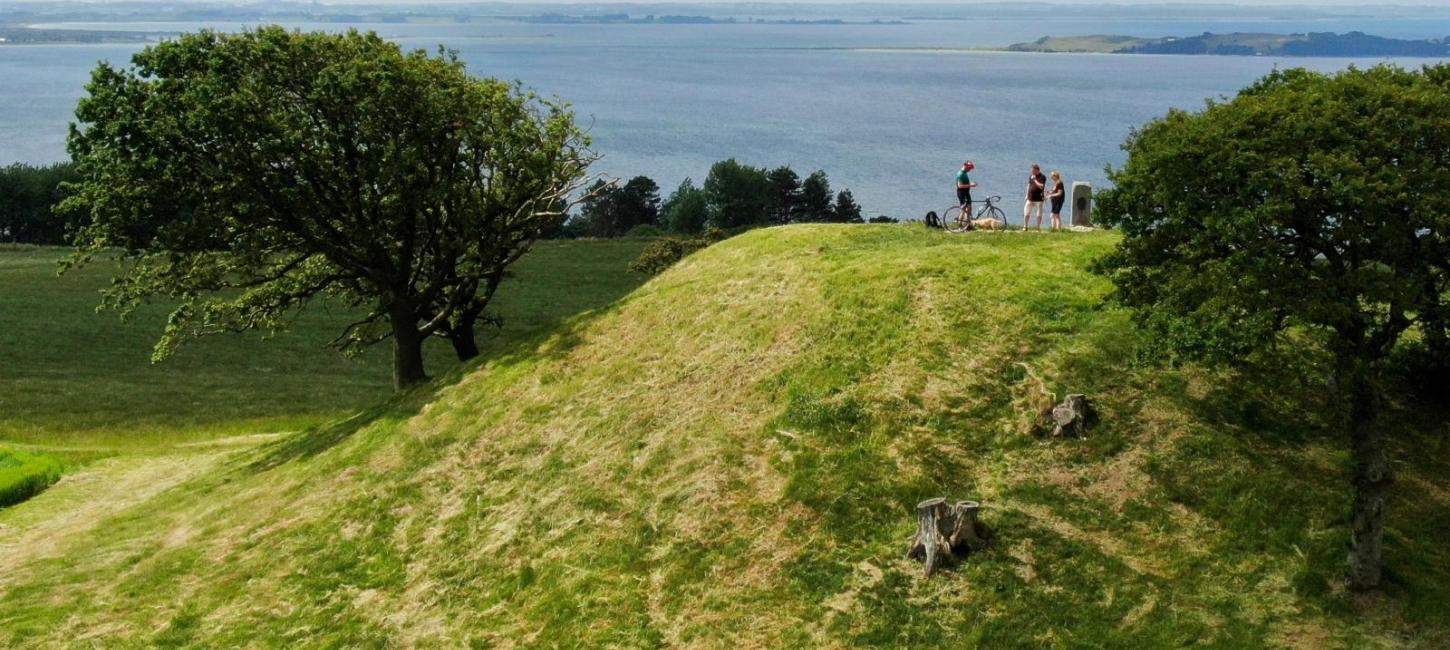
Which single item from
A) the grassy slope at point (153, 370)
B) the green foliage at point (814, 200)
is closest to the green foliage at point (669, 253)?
the grassy slope at point (153, 370)

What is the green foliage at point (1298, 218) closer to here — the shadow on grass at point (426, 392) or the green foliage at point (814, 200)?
the shadow on grass at point (426, 392)

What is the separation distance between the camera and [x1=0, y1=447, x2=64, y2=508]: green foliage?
37406 mm

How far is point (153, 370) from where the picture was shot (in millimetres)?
66312

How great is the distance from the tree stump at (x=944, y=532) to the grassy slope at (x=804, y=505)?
369mm

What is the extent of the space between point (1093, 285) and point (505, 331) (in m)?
57.3

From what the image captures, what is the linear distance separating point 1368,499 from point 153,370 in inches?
2598

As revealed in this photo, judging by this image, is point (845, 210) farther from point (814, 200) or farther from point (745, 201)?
point (745, 201)

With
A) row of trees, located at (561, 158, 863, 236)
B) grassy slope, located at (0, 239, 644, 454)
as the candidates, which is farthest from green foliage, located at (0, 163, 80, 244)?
row of trees, located at (561, 158, 863, 236)

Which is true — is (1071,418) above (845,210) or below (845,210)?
below

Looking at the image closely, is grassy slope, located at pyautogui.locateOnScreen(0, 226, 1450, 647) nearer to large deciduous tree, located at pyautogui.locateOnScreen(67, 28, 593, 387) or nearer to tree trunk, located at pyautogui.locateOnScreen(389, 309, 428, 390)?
tree trunk, located at pyautogui.locateOnScreen(389, 309, 428, 390)

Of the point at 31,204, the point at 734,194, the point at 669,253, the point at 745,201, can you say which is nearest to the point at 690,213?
the point at 734,194

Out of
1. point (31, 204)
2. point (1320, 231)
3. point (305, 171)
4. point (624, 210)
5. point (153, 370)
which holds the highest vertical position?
point (31, 204)

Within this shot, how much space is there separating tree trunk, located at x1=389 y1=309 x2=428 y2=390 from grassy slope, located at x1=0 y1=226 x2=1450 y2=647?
7.39 m

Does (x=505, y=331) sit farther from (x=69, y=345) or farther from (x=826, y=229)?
(x=826, y=229)
